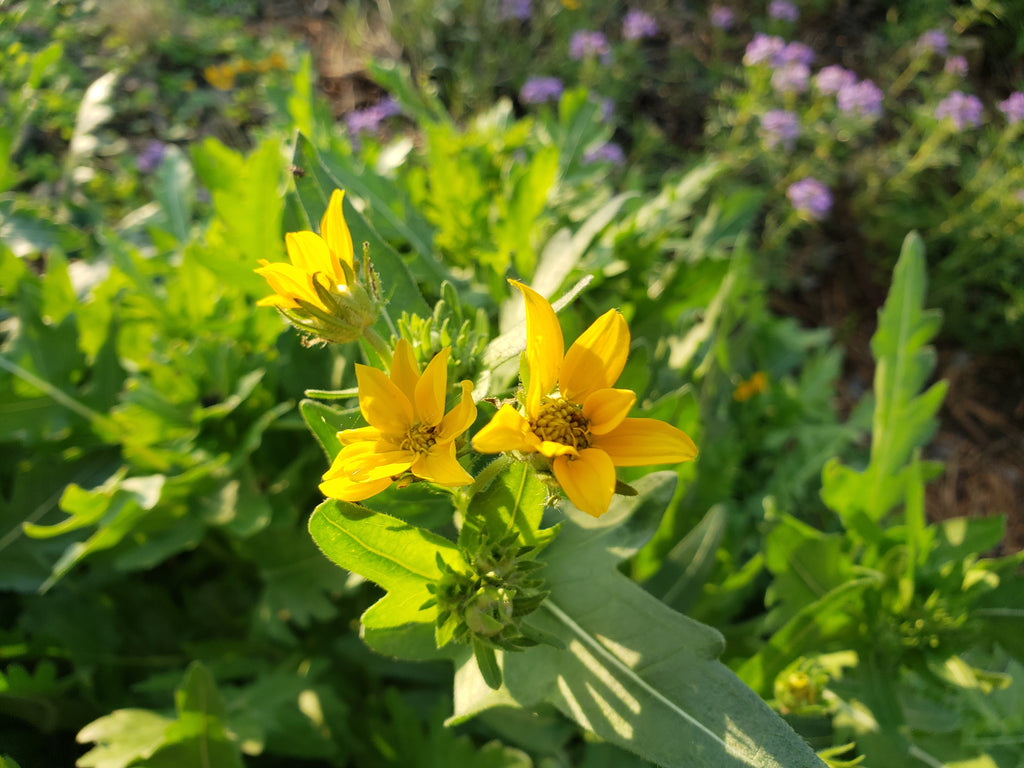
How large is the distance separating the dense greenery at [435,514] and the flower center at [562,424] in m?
0.12

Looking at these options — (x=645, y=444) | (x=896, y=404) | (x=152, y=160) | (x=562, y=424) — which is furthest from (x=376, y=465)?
(x=152, y=160)

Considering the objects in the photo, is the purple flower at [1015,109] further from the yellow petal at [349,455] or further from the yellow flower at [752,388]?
the yellow petal at [349,455]

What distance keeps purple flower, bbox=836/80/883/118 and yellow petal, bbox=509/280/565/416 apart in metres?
3.67

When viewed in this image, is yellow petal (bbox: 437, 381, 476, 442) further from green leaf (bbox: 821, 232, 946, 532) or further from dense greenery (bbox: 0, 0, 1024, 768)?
green leaf (bbox: 821, 232, 946, 532)

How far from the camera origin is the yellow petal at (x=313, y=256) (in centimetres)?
109

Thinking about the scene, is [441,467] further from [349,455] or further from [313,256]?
[313,256]

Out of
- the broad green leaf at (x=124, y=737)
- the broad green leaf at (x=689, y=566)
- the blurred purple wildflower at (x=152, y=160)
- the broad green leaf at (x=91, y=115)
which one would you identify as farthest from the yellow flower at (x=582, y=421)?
the blurred purple wildflower at (x=152, y=160)

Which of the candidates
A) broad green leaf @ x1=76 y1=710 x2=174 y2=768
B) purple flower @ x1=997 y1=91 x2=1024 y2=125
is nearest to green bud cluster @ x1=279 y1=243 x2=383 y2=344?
broad green leaf @ x1=76 y1=710 x2=174 y2=768

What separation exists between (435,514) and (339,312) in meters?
0.51

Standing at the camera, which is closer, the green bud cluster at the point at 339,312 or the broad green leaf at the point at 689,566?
the green bud cluster at the point at 339,312

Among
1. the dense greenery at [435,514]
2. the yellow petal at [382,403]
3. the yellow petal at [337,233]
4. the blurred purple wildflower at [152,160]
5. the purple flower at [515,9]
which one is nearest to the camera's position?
the yellow petal at [382,403]

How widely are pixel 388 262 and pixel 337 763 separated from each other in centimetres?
172

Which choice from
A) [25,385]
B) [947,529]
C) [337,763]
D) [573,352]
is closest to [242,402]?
[25,385]

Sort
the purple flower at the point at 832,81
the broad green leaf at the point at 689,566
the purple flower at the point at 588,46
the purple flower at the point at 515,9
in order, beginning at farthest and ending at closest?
the purple flower at the point at 515,9
the purple flower at the point at 588,46
the purple flower at the point at 832,81
the broad green leaf at the point at 689,566
